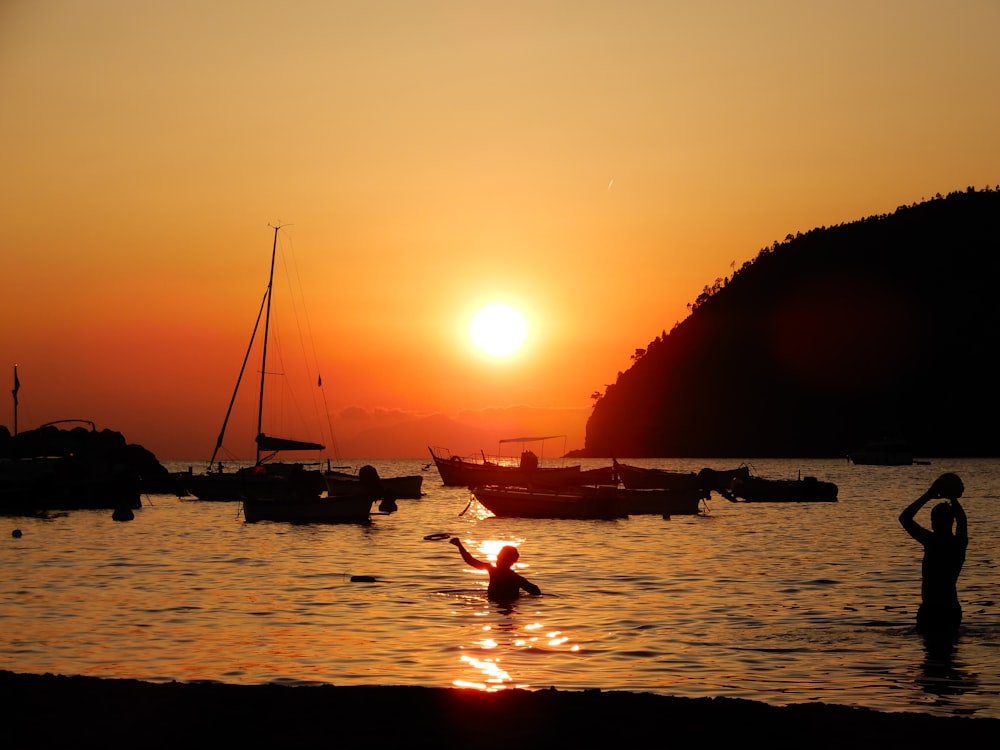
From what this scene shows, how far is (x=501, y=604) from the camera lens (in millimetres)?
25109

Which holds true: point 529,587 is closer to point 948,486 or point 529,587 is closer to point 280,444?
point 948,486

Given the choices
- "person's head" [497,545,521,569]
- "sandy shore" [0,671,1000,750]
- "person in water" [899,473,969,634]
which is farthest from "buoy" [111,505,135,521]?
"person in water" [899,473,969,634]

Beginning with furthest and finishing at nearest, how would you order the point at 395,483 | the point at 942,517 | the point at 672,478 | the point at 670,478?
the point at 395,483 → the point at 670,478 → the point at 672,478 → the point at 942,517

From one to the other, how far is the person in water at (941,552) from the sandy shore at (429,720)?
5.09m

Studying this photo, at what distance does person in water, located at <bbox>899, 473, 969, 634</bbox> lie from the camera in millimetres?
15375

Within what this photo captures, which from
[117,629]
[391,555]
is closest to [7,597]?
[117,629]

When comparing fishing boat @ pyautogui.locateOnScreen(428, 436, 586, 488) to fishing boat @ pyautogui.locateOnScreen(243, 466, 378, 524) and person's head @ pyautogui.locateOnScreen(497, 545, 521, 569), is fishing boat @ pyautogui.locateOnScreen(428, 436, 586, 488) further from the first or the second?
person's head @ pyautogui.locateOnScreen(497, 545, 521, 569)

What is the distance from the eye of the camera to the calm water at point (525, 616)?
17047 millimetres

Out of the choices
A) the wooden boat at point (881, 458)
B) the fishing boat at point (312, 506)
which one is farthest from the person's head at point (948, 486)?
the wooden boat at point (881, 458)

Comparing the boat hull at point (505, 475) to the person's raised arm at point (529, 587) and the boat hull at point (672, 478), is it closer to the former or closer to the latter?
the boat hull at point (672, 478)

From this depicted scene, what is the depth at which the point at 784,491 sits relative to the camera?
83938 mm

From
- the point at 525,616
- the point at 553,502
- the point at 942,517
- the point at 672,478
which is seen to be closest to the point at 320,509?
the point at 553,502

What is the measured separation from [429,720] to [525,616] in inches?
527

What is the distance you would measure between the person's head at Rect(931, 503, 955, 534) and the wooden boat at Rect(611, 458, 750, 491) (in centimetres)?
5489
